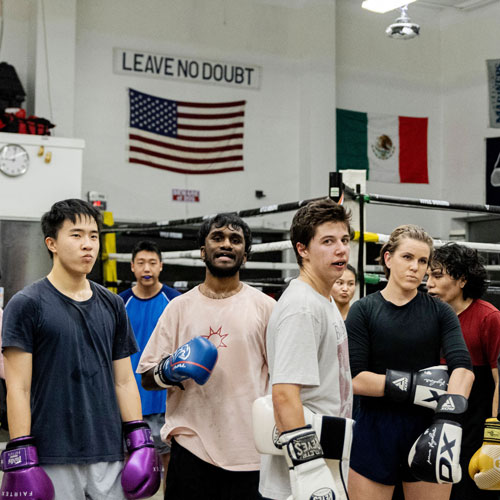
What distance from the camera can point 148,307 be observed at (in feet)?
14.8

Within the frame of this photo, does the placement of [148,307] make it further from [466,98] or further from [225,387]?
[466,98]

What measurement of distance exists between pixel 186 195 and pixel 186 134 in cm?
77

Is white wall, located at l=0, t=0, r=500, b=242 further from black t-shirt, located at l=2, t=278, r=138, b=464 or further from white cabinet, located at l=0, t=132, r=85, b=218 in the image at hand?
black t-shirt, located at l=2, t=278, r=138, b=464

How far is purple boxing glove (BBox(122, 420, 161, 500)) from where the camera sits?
2.36 metres

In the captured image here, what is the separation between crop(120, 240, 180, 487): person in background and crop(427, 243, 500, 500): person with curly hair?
1757 millimetres

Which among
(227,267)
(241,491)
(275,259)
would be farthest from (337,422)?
(275,259)

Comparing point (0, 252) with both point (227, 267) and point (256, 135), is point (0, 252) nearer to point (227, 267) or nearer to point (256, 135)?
point (256, 135)

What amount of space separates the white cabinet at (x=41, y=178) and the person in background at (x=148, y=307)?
314 centimetres

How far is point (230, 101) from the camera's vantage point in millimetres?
9781

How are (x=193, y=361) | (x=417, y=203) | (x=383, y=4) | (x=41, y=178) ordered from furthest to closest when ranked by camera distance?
(x=41, y=178) → (x=383, y=4) → (x=417, y=203) → (x=193, y=361)

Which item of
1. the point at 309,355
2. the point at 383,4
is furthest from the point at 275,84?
the point at 309,355

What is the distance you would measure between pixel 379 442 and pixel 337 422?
0.70 metres

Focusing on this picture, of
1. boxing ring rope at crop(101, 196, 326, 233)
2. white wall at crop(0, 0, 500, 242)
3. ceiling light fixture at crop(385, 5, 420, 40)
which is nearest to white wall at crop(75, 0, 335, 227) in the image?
white wall at crop(0, 0, 500, 242)

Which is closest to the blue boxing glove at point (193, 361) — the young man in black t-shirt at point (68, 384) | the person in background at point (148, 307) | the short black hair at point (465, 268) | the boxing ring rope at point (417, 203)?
the young man in black t-shirt at point (68, 384)
